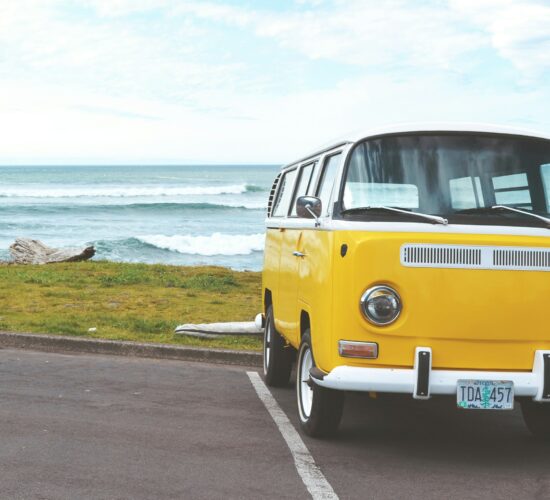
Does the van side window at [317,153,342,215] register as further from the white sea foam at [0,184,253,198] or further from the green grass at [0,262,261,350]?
the white sea foam at [0,184,253,198]

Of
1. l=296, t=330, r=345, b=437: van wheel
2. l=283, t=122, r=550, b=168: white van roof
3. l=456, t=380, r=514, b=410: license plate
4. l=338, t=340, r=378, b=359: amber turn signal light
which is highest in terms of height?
l=283, t=122, r=550, b=168: white van roof

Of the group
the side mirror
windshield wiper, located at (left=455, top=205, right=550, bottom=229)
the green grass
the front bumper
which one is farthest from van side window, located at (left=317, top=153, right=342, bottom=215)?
the green grass

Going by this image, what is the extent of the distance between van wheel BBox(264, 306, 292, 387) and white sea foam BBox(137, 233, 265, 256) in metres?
24.7

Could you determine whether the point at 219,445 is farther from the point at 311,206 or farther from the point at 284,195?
the point at 284,195

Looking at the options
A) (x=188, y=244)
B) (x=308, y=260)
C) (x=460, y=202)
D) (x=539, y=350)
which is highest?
(x=460, y=202)

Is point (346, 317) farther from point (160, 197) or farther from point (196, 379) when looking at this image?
point (160, 197)

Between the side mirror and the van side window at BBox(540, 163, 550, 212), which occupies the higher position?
the van side window at BBox(540, 163, 550, 212)

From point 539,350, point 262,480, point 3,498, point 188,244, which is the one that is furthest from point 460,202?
point 188,244

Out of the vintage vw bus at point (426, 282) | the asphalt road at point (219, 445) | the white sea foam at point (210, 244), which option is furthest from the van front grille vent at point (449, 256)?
the white sea foam at point (210, 244)

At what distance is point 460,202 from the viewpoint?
19.7 ft

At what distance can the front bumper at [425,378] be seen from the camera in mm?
5453

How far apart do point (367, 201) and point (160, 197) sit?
65939 millimetres

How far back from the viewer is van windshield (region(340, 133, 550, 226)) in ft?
19.4

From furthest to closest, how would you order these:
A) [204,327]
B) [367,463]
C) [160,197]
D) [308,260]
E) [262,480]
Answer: [160,197]
[204,327]
[308,260]
[367,463]
[262,480]
